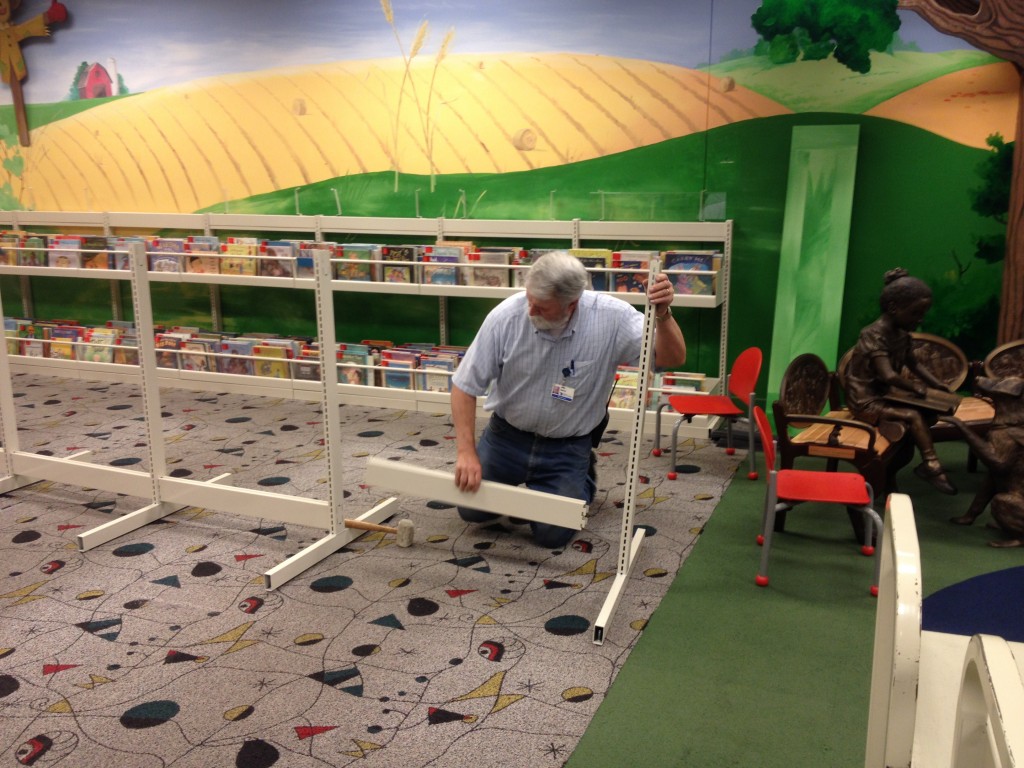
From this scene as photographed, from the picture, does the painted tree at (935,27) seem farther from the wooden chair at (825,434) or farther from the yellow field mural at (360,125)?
the wooden chair at (825,434)

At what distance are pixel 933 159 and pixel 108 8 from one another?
22.3ft

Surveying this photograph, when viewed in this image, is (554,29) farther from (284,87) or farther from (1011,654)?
(1011,654)

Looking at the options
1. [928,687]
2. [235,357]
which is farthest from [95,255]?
[928,687]

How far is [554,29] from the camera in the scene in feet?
19.1

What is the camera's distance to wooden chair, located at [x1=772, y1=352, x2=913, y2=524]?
383 cm

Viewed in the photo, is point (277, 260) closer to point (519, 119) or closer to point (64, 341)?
point (519, 119)

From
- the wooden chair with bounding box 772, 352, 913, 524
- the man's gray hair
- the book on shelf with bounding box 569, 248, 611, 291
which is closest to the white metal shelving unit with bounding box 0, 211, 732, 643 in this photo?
the book on shelf with bounding box 569, 248, 611, 291

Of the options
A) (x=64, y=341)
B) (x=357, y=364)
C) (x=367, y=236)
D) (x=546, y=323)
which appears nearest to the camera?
(x=546, y=323)

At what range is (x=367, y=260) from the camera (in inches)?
238

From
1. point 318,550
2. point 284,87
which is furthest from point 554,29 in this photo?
point 318,550

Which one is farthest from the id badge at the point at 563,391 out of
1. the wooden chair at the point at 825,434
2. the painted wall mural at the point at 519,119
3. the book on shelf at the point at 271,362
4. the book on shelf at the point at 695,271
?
the book on shelf at the point at 271,362

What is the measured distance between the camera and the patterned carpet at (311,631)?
8.07 feet

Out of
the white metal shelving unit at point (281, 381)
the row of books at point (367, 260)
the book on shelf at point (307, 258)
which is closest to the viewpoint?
the white metal shelving unit at point (281, 381)

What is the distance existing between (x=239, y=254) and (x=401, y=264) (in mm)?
1413
